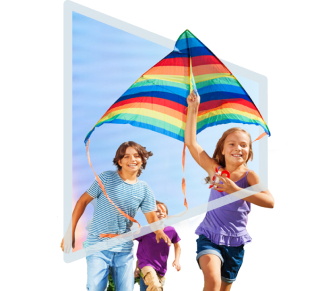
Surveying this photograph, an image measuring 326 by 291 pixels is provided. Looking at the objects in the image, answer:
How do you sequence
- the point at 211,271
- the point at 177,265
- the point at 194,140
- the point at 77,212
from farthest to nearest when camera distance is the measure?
the point at 177,265
the point at 194,140
the point at 211,271
the point at 77,212

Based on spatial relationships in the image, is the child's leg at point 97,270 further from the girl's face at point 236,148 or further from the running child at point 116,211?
the girl's face at point 236,148

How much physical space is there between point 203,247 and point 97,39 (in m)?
1.29

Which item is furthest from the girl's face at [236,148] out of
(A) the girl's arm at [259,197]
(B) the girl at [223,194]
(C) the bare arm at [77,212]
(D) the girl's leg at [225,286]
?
(C) the bare arm at [77,212]

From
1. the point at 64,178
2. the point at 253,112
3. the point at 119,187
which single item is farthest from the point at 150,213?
the point at 253,112

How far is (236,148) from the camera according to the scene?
16.0ft

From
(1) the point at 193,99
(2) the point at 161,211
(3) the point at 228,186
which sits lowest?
(2) the point at 161,211

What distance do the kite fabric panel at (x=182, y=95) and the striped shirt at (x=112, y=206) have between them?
1.09 feet

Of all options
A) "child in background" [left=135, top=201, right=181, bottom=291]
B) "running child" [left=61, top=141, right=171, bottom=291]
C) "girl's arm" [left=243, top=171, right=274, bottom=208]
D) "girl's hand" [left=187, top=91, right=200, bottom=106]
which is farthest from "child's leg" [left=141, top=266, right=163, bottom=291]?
"girl's hand" [left=187, top=91, right=200, bottom=106]

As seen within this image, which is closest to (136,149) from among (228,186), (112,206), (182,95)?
(112,206)

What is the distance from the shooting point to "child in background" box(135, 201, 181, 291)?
4.80m

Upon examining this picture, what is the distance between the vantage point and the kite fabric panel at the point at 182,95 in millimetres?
4742

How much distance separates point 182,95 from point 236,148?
1.41ft

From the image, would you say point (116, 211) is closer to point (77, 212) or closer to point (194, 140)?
point (77, 212)

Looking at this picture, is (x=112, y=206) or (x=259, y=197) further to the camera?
(x=259, y=197)
